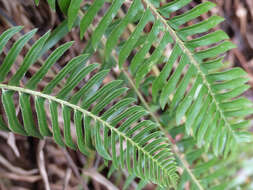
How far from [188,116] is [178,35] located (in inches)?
11.6

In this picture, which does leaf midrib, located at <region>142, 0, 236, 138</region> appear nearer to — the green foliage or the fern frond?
the green foliage

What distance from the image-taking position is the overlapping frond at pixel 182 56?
911mm

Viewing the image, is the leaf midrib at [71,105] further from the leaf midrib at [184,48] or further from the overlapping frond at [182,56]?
the leaf midrib at [184,48]

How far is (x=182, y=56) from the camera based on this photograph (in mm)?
981

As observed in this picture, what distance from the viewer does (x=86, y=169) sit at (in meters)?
1.41

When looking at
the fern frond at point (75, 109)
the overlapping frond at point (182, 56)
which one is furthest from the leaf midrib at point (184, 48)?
the fern frond at point (75, 109)

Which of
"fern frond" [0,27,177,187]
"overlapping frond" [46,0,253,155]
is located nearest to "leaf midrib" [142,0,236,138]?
"overlapping frond" [46,0,253,155]

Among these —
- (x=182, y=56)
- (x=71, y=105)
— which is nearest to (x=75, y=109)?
(x=71, y=105)

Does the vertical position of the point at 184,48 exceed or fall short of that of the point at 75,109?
it exceeds it

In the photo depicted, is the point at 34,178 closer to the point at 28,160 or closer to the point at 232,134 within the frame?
the point at 28,160

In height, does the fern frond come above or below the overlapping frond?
below

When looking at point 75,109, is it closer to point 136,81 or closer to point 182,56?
point 136,81

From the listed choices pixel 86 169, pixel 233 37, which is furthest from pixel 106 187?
pixel 233 37

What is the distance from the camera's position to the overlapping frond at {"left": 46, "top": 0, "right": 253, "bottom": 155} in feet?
2.99
